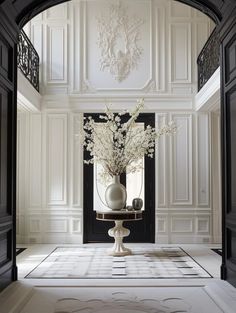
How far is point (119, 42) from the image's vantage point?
9648 mm

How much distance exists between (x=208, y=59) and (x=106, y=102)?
2.29 metres

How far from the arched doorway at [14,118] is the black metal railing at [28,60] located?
2.72 m

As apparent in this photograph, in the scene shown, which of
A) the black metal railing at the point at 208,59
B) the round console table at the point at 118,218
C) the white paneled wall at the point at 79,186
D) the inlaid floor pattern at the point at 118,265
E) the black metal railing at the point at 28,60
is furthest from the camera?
the white paneled wall at the point at 79,186

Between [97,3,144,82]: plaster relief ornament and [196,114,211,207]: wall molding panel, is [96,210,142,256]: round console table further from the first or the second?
Answer: [97,3,144,82]: plaster relief ornament

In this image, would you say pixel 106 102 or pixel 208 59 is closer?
pixel 208 59

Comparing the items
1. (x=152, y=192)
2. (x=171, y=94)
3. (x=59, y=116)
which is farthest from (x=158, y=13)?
(x=152, y=192)

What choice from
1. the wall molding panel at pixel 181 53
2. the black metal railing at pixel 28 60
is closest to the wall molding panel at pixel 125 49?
the wall molding panel at pixel 181 53

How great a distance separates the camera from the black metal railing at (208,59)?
26.1 ft

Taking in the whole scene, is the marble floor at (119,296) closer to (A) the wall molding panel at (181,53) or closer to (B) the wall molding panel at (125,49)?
(B) the wall molding panel at (125,49)

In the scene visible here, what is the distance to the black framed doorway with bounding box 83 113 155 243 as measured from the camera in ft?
30.7

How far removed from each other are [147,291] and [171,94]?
18.3ft

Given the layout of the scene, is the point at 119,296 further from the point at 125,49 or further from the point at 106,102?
the point at 125,49

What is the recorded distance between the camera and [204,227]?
9.33 metres

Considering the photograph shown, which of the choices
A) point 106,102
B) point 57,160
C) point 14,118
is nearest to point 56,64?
point 106,102
